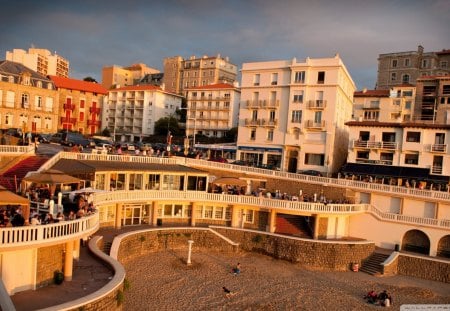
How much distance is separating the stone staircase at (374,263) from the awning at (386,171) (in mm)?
11659

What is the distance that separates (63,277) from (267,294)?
13.1 m

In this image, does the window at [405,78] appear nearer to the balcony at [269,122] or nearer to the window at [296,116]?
the window at [296,116]

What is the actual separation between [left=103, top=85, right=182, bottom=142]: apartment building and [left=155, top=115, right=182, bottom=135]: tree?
3193 mm

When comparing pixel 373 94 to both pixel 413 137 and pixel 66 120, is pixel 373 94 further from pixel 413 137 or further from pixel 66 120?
pixel 66 120

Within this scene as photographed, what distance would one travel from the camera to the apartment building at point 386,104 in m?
66.8

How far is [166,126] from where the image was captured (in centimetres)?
8900

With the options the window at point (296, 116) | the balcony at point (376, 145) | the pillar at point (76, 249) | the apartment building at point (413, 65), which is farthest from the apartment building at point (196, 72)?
the pillar at point (76, 249)

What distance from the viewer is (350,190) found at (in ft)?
131

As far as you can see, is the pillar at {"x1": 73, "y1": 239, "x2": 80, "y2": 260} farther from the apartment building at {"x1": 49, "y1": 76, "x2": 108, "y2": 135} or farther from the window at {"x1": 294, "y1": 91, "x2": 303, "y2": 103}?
the apartment building at {"x1": 49, "y1": 76, "x2": 108, "y2": 135}

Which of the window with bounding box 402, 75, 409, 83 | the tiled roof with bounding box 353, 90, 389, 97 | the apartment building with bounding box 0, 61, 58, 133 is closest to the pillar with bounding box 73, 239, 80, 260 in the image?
the apartment building with bounding box 0, 61, 58, 133

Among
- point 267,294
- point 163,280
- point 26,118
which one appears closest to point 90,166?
point 163,280

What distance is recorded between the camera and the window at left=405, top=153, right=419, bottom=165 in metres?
44.3

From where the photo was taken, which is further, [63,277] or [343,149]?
[343,149]

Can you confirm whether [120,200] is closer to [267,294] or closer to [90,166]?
[90,166]
